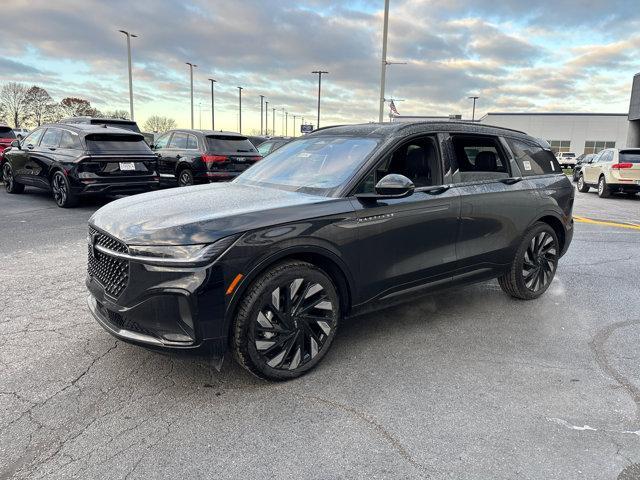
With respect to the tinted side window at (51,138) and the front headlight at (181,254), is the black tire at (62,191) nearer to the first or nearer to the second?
the tinted side window at (51,138)

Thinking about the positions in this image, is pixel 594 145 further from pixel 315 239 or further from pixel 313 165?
pixel 315 239

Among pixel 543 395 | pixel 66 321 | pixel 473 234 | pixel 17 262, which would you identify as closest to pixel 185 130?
pixel 17 262

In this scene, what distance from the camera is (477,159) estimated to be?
14.5 ft

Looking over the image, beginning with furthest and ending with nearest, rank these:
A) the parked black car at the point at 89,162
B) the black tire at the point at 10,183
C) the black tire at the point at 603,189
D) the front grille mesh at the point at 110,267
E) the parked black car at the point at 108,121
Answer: the black tire at the point at 603,189
the parked black car at the point at 108,121
the black tire at the point at 10,183
the parked black car at the point at 89,162
the front grille mesh at the point at 110,267

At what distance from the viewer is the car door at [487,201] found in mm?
4145

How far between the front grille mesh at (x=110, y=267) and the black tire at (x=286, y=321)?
0.73 meters

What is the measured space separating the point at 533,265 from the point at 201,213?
347 centimetres

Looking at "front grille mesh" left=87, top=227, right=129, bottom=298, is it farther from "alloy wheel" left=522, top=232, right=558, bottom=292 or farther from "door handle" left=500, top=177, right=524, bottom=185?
"alloy wheel" left=522, top=232, right=558, bottom=292

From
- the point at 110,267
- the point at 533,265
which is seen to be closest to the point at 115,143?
the point at 110,267

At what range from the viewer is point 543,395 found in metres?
3.12

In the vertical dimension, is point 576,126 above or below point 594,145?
above

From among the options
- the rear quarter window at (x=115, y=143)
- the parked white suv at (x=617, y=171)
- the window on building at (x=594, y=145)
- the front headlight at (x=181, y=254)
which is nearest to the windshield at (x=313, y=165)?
the front headlight at (x=181, y=254)

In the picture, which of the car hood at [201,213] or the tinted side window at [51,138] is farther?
the tinted side window at [51,138]

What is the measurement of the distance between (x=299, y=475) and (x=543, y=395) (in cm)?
173
